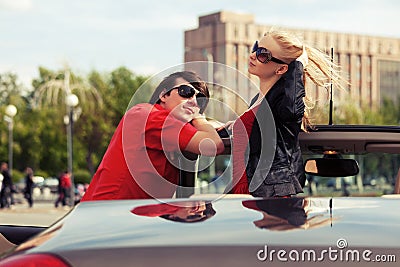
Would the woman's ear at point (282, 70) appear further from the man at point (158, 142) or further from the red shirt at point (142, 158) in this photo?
the red shirt at point (142, 158)

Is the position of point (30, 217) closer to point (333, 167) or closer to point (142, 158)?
point (333, 167)

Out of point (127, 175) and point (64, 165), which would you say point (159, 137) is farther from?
point (64, 165)

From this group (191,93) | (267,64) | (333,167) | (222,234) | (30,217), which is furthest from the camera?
(30,217)

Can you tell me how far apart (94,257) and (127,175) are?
147 centimetres

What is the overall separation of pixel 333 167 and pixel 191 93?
1.45 meters

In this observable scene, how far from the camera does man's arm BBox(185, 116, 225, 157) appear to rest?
4062mm

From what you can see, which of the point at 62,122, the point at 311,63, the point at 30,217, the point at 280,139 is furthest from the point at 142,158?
the point at 62,122

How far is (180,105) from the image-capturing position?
4.27 m

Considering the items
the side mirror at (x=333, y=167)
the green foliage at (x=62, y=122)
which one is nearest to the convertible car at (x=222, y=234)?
the side mirror at (x=333, y=167)

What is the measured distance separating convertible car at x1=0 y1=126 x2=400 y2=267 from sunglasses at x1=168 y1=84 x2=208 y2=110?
3.98 ft

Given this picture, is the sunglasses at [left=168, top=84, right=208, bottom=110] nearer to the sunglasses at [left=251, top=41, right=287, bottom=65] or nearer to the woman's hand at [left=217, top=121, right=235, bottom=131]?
the woman's hand at [left=217, top=121, right=235, bottom=131]

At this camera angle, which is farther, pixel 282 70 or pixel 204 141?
pixel 282 70

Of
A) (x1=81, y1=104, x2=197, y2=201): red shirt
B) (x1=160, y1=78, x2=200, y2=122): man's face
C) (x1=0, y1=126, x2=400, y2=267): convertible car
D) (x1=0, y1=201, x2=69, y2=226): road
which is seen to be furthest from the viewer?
(x1=0, y1=201, x2=69, y2=226): road

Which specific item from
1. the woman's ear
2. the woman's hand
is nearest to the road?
Answer: the woman's hand
